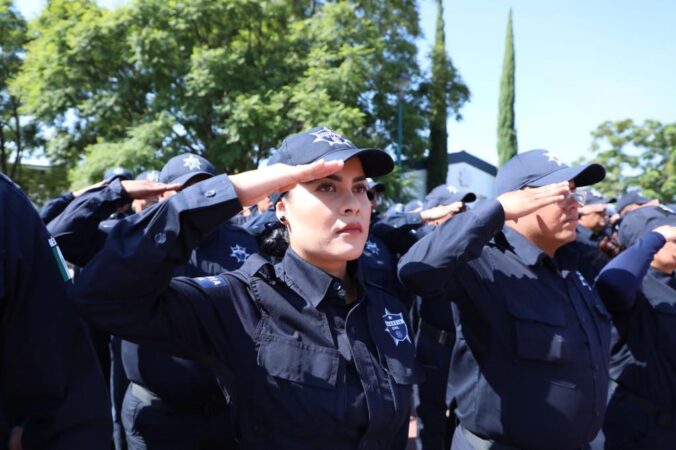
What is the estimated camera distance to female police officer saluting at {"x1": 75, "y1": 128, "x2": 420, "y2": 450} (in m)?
1.64

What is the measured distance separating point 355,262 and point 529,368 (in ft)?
3.18

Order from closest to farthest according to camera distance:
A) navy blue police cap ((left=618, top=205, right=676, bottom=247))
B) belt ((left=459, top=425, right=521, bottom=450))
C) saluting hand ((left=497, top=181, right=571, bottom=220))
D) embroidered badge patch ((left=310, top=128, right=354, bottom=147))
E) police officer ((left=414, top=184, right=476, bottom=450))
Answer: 1. embroidered badge patch ((left=310, top=128, right=354, bottom=147))
2. saluting hand ((left=497, top=181, right=571, bottom=220))
3. belt ((left=459, top=425, right=521, bottom=450))
4. navy blue police cap ((left=618, top=205, right=676, bottom=247))
5. police officer ((left=414, top=184, right=476, bottom=450))

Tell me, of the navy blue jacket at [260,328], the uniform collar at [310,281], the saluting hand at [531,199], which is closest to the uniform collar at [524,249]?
the saluting hand at [531,199]

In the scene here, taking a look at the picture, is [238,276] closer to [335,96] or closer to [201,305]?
[201,305]

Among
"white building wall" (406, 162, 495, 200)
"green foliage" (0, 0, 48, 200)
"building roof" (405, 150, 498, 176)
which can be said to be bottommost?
"white building wall" (406, 162, 495, 200)

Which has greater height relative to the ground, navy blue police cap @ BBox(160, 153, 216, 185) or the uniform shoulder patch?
the uniform shoulder patch

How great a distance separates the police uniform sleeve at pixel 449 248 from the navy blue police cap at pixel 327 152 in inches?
17.0

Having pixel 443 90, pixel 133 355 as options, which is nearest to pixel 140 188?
pixel 133 355

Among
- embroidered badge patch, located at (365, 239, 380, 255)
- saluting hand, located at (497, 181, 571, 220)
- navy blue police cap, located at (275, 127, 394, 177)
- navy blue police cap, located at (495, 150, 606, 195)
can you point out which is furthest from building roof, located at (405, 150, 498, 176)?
navy blue police cap, located at (275, 127, 394, 177)

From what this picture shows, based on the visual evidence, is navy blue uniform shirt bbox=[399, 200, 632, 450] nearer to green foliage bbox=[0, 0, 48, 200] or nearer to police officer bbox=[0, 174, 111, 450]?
police officer bbox=[0, 174, 111, 450]

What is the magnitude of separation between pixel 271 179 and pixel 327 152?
1.12 ft

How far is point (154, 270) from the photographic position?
161cm

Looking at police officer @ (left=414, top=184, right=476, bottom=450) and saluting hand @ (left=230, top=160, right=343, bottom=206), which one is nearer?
saluting hand @ (left=230, top=160, right=343, bottom=206)

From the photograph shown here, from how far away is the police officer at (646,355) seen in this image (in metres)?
3.38
